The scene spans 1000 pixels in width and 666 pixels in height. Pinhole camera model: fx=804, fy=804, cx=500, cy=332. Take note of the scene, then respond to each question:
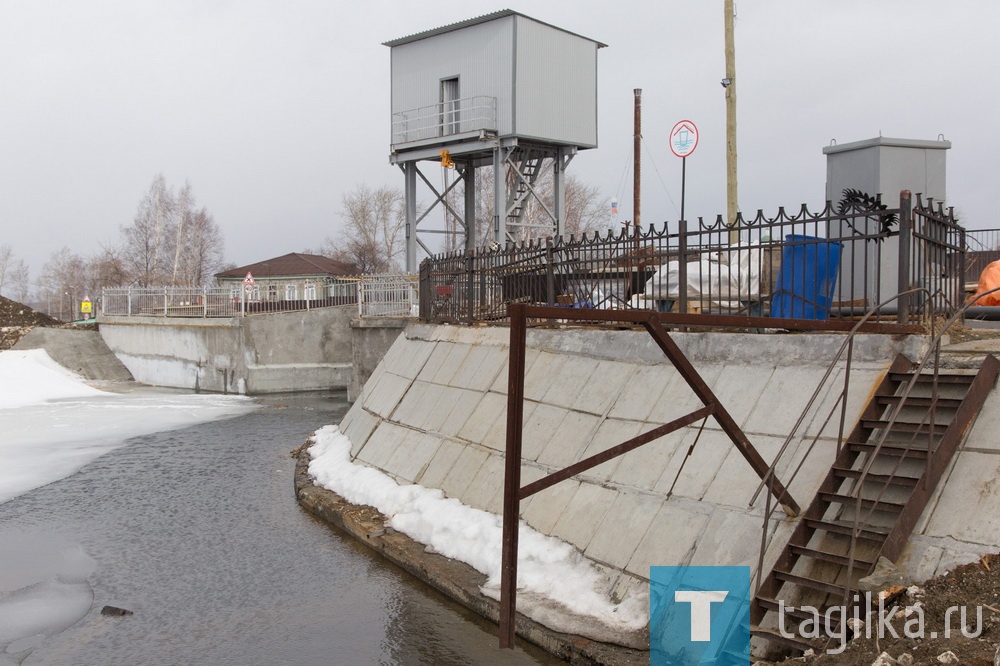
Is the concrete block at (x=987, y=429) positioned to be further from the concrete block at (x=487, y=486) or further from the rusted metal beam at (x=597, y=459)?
the concrete block at (x=487, y=486)

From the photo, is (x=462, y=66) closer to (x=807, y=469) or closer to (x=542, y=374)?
(x=542, y=374)

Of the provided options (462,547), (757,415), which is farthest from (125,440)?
(757,415)

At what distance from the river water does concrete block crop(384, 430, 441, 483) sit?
126 cm

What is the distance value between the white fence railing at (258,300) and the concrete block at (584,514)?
64.7 feet

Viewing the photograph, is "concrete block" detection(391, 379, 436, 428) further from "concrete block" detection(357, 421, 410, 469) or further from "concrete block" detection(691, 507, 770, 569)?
"concrete block" detection(691, 507, 770, 569)

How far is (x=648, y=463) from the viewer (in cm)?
770

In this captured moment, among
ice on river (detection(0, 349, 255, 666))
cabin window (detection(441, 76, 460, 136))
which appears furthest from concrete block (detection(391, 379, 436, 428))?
cabin window (detection(441, 76, 460, 136))

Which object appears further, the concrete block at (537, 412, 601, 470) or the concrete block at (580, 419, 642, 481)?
the concrete block at (537, 412, 601, 470)

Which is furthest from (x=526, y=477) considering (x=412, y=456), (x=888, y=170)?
(x=888, y=170)

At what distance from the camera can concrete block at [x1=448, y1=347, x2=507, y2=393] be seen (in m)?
11.4

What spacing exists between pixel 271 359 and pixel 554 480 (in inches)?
1052

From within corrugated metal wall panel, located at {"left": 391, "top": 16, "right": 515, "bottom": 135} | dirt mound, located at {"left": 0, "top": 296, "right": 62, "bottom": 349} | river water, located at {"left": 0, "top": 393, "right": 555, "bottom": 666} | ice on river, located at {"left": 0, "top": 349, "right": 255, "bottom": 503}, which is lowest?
river water, located at {"left": 0, "top": 393, "right": 555, "bottom": 666}

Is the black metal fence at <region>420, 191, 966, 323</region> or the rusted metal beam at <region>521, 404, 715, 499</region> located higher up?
the black metal fence at <region>420, 191, 966, 323</region>

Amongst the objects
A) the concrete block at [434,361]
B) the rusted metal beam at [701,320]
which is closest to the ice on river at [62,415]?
the concrete block at [434,361]
